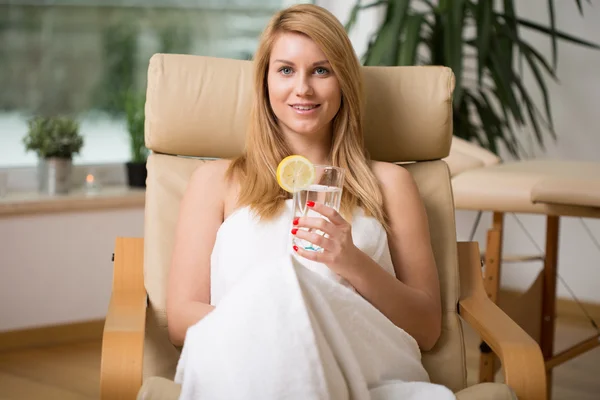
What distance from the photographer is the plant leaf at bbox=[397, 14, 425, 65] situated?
308 centimetres

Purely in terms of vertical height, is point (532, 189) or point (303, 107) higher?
point (303, 107)

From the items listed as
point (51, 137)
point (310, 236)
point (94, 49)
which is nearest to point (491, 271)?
point (310, 236)

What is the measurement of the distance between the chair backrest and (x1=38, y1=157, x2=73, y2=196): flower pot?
1.44 meters

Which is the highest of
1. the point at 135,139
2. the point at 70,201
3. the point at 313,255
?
the point at 135,139

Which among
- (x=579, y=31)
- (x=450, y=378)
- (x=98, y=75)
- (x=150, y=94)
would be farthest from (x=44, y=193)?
(x=579, y=31)

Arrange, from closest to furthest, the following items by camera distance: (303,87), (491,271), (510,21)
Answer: (303,87) < (491,271) < (510,21)

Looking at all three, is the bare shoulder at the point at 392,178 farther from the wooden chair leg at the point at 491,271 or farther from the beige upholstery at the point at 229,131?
the wooden chair leg at the point at 491,271

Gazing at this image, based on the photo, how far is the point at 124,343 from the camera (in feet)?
5.12

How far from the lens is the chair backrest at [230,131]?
200 cm

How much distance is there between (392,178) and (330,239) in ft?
1.22

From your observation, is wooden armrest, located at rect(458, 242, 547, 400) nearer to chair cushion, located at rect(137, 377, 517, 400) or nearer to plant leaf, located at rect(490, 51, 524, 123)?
chair cushion, located at rect(137, 377, 517, 400)

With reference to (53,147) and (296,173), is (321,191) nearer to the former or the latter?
(296,173)

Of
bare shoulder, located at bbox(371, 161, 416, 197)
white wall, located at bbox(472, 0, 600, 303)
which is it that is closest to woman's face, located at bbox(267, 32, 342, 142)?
bare shoulder, located at bbox(371, 161, 416, 197)

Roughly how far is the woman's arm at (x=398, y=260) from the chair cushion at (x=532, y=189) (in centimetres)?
54
